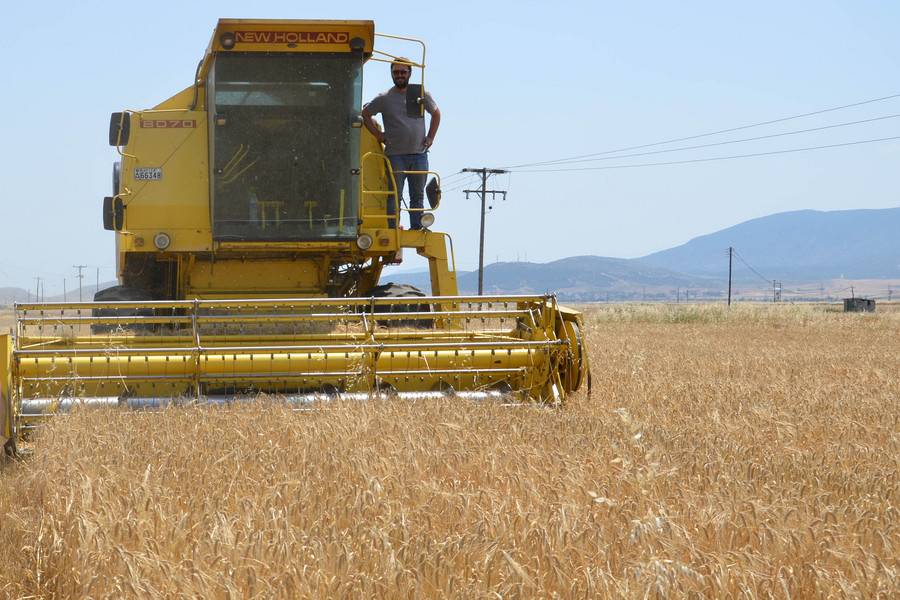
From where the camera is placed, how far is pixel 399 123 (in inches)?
355

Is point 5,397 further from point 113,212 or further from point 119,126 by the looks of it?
point 119,126

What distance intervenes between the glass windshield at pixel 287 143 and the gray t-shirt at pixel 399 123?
231 mm

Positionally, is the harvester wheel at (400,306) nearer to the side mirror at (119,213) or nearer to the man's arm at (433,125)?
the man's arm at (433,125)

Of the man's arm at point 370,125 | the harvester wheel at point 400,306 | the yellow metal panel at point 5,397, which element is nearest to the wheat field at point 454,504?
the yellow metal panel at point 5,397

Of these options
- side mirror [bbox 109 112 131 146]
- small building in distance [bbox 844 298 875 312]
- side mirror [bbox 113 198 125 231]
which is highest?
side mirror [bbox 109 112 131 146]

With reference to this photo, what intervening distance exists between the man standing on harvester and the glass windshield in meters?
0.23

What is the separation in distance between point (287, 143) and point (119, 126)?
130cm

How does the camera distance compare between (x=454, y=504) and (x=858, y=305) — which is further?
(x=858, y=305)

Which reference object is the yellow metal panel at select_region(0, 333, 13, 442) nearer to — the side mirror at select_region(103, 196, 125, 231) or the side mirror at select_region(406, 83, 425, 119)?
the side mirror at select_region(103, 196, 125, 231)

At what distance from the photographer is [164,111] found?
8984 millimetres

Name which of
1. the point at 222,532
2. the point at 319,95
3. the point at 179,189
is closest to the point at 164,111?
the point at 179,189

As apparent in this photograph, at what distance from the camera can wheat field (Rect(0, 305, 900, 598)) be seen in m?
3.02

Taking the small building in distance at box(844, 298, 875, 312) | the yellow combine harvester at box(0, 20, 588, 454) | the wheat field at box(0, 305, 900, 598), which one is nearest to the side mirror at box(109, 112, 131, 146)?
the yellow combine harvester at box(0, 20, 588, 454)

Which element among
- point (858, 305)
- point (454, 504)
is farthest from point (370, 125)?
point (858, 305)
